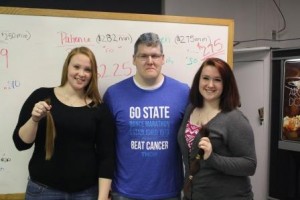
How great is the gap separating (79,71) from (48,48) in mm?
476

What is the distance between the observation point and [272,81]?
11.2 feet

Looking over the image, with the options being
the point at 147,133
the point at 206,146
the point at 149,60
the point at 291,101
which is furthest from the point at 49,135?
the point at 291,101

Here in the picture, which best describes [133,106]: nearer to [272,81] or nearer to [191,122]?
[191,122]

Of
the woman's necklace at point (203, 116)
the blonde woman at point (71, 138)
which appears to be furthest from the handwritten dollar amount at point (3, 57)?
the woman's necklace at point (203, 116)

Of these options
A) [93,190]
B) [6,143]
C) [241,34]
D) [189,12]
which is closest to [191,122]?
[93,190]

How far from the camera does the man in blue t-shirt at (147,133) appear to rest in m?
1.72

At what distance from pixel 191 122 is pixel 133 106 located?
1.02 feet

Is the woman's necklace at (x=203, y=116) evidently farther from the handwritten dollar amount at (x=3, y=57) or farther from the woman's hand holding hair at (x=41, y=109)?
the handwritten dollar amount at (x=3, y=57)

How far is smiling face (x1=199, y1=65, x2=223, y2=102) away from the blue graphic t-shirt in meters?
0.21

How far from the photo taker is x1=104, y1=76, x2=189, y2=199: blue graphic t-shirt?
1726 millimetres

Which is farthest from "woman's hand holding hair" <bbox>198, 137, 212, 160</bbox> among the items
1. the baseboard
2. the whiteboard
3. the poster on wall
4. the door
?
the door

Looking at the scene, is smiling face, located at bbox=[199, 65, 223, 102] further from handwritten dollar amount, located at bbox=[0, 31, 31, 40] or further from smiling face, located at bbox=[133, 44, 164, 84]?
handwritten dollar amount, located at bbox=[0, 31, 31, 40]

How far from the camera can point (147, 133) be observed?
68.2 inches

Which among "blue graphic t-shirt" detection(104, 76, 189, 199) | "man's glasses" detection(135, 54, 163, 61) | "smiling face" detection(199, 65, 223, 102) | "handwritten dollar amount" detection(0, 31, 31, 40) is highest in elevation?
"handwritten dollar amount" detection(0, 31, 31, 40)
